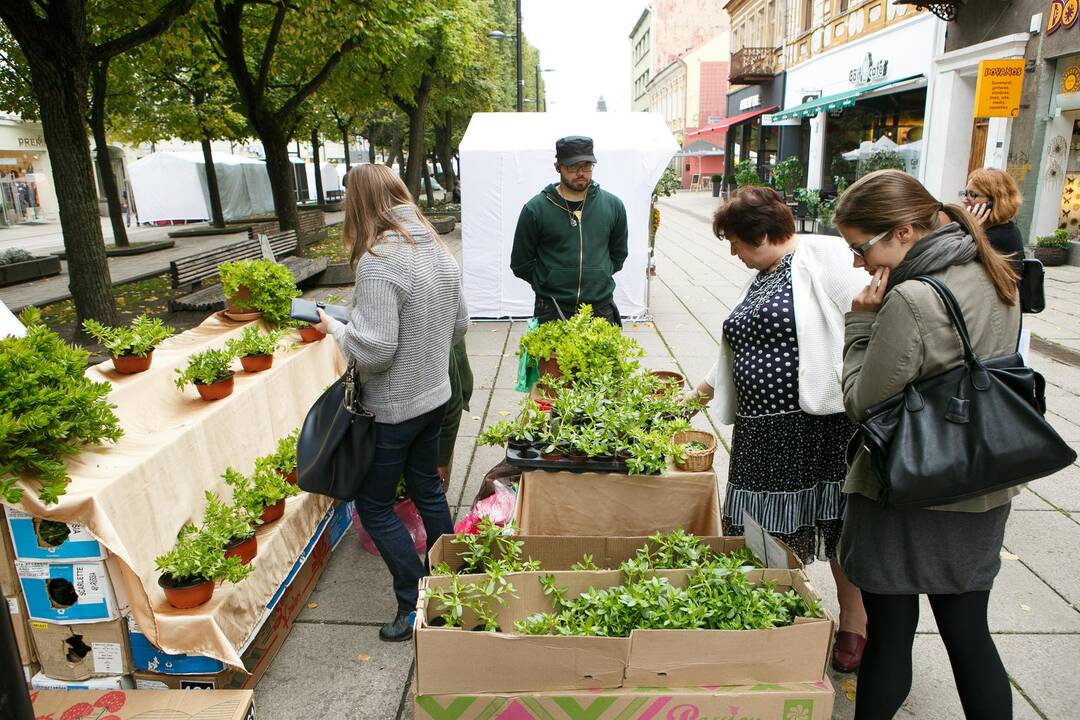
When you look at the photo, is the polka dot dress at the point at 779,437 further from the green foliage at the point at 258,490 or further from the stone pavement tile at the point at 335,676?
the green foliage at the point at 258,490

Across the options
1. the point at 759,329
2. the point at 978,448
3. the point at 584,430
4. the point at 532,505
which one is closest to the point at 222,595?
the point at 532,505

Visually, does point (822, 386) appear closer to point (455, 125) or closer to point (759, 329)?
point (759, 329)

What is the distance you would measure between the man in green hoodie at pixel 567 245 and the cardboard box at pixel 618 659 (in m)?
2.62

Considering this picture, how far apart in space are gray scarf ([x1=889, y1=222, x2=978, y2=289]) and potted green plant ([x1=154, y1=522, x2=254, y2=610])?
2342 millimetres

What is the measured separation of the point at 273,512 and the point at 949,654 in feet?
8.45

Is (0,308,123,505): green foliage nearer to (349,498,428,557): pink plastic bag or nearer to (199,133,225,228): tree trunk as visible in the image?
(349,498,428,557): pink plastic bag

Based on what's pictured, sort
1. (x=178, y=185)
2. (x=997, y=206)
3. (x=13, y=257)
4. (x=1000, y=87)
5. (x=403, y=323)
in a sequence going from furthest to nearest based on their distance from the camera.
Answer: (x=178, y=185) → (x=13, y=257) → (x=1000, y=87) → (x=997, y=206) → (x=403, y=323)

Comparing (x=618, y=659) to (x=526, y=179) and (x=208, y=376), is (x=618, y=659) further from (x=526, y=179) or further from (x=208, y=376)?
(x=526, y=179)

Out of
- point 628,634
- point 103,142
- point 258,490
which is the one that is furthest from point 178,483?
point 103,142

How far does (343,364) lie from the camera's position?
506cm

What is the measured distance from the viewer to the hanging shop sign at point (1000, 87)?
12.4 m

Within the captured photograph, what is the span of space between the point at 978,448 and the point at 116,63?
57.8 ft

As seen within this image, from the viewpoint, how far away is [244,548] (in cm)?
287

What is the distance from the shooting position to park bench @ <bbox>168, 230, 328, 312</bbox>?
941cm
